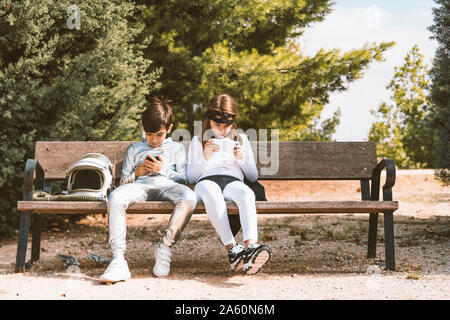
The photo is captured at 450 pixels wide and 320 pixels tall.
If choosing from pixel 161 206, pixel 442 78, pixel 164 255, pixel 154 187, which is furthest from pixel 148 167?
pixel 442 78

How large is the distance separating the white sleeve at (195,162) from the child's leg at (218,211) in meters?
0.40

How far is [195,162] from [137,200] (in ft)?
1.95

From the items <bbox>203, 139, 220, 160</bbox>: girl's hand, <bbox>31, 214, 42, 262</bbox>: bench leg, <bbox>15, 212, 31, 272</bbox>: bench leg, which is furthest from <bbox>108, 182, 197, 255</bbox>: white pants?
<bbox>31, 214, 42, 262</bbox>: bench leg

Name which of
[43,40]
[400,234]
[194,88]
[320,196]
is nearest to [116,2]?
[43,40]

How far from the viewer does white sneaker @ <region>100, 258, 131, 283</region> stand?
3.51 metres

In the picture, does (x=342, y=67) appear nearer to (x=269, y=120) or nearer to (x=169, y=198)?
(x=269, y=120)

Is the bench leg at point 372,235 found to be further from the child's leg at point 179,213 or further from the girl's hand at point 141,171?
the girl's hand at point 141,171

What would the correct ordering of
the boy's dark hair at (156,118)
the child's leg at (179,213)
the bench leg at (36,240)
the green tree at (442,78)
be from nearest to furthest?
the child's leg at (179,213)
the boy's dark hair at (156,118)
the bench leg at (36,240)
the green tree at (442,78)

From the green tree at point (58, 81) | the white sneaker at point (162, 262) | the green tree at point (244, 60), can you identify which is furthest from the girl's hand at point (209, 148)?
the green tree at point (244, 60)

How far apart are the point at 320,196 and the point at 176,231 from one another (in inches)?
260

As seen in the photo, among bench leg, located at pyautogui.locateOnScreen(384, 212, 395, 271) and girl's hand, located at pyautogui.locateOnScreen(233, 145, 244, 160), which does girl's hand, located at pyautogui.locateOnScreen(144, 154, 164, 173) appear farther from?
bench leg, located at pyautogui.locateOnScreen(384, 212, 395, 271)

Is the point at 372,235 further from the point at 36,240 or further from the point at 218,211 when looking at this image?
the point at 36,240

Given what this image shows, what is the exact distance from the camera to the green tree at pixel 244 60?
28.4ft

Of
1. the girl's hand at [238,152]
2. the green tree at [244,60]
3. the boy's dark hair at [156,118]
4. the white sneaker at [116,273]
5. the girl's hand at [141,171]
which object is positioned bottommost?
the white sneaker at [116,273]
